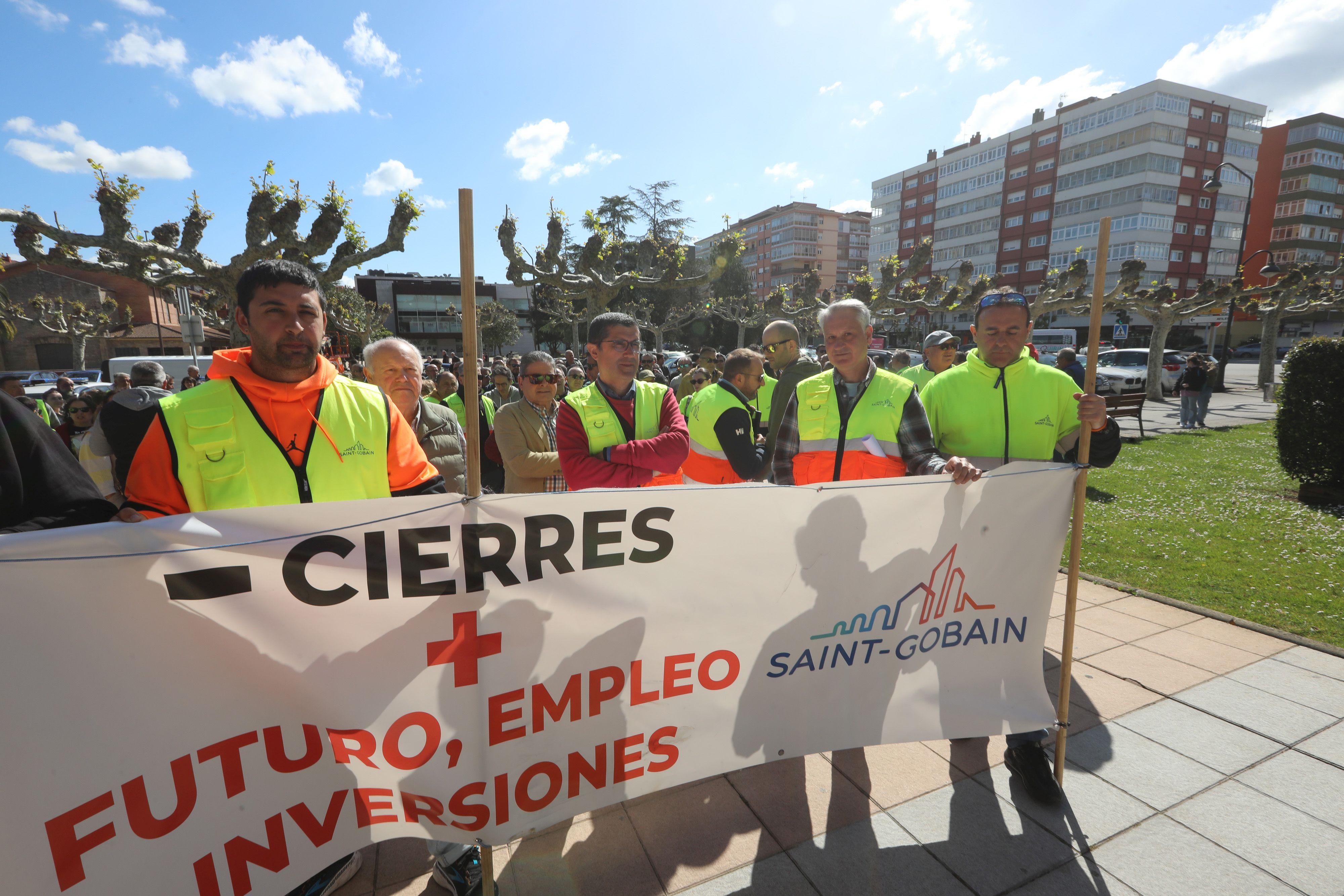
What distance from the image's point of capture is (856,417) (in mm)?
2873

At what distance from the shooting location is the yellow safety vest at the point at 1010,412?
287cm

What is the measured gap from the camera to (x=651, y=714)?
209cm

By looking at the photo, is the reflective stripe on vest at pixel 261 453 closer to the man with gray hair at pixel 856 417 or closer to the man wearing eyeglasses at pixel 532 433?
the man wearing eyeglasses at pixel 532 433

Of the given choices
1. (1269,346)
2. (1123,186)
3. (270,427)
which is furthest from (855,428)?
(1123,186)

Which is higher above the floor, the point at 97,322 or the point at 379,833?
the point at 97,322

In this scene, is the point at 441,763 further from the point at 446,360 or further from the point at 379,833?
the point at 446,360

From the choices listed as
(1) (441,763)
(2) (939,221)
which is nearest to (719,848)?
(1) (441,763)

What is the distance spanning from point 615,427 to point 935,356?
15.6ft

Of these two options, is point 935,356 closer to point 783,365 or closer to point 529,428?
point 783,365

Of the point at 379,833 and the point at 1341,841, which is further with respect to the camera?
the point at 1341,841

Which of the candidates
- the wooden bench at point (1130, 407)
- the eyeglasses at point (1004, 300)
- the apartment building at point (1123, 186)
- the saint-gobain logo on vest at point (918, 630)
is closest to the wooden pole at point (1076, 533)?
the saint-gobain logo on vest at point (918, 630)

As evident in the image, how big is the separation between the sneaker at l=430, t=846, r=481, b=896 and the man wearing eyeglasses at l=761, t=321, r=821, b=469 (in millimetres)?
2771

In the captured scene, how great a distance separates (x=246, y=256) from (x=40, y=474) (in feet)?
44.3

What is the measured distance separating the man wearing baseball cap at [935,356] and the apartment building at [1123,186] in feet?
166
